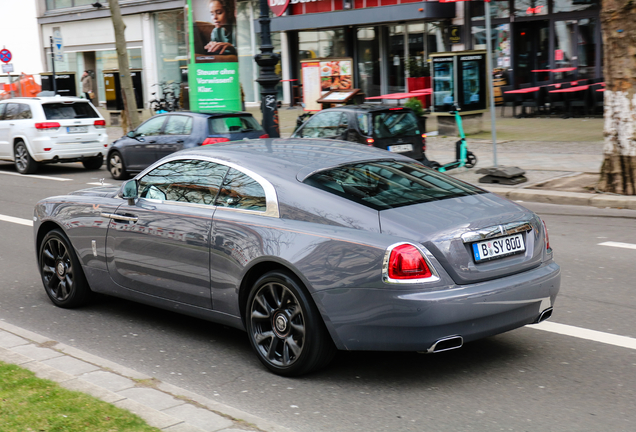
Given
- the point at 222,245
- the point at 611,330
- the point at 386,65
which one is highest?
the point at 386,65

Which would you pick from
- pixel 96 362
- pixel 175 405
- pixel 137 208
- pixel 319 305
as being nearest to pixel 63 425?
pixel 175 405

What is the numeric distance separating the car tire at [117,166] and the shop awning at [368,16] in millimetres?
13385

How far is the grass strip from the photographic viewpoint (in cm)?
372

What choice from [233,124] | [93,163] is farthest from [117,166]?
[233,124]

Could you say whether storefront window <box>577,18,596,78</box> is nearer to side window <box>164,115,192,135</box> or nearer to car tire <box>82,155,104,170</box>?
side window <box>164,115,192,135</box>

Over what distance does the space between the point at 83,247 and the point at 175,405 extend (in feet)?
8.53

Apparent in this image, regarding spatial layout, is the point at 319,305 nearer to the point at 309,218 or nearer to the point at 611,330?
the point at 309,218

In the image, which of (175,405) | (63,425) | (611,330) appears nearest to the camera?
(63,425)

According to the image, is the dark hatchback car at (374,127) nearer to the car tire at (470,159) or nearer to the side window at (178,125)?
the car tire at (470,159)

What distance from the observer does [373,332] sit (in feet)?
14.4

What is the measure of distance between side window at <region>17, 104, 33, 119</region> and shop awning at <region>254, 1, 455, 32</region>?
1370 centimetres

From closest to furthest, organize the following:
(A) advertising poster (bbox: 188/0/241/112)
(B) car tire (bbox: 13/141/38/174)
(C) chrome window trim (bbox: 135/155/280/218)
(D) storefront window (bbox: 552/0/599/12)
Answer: (C) chrome window trim (bbox: 135/155/280/218)
(B) car tire (bbox: 13/141/38/174)
(A) advertising poster (bbox: 188/0/241/112)
(D) storefront window (bbox: 552/0/599/12)

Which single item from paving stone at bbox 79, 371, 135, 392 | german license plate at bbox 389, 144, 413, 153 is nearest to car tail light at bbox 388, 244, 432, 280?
paving stone at bbox 79, 371, 135, 392

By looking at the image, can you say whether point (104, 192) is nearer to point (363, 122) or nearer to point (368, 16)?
point (363, 122)
